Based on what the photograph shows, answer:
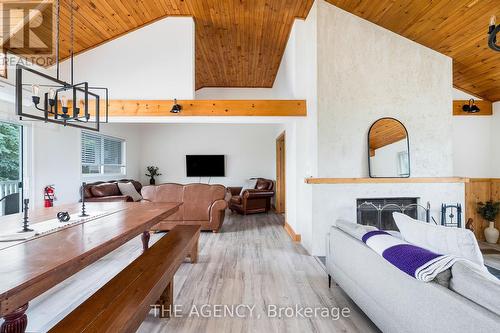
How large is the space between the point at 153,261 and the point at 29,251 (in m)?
0.81

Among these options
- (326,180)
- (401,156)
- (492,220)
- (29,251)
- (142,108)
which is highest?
(142,108)

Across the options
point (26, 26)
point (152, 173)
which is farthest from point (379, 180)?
point (152, 173)

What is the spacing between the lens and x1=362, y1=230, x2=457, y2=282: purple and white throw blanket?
130 centimetres

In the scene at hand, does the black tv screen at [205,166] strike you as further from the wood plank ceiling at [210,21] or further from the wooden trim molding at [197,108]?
the wooden trim molding at [197,108]

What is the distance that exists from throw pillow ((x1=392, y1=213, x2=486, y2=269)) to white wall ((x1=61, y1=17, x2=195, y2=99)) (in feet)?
11.8

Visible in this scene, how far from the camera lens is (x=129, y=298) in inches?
58.1

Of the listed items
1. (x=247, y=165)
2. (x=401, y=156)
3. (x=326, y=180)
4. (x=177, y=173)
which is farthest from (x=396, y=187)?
(x=177, y=173)

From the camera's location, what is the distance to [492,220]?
13.7ft

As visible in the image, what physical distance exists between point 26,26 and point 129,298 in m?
3.94

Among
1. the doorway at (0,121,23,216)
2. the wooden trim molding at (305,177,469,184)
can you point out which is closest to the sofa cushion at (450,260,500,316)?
the wooden trim molding at (305,177,469,184)

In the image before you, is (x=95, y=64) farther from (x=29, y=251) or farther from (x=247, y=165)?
(x=247, y=165)

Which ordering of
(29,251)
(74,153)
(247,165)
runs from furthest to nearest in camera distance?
(247,165) < (74,153) < (29,251)

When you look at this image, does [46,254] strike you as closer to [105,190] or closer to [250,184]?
[105,190]

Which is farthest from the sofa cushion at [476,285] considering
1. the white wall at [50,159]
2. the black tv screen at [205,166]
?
the black tv screen at [205,166]
